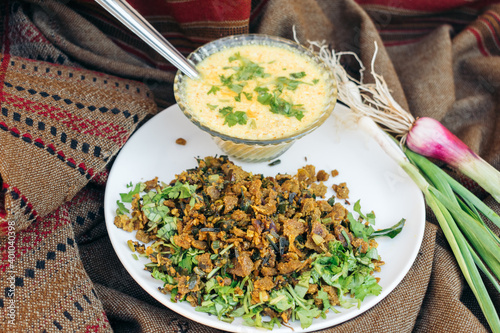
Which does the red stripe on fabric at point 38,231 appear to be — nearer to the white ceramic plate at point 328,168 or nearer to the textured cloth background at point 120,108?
the textured cloth background at point 120,108

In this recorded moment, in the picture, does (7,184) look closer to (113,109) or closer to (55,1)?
(113,109)

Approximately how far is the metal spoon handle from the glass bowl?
0.08 meters

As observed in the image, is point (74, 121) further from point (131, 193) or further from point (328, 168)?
point (328, 168)

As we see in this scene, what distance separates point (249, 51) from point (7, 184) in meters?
1.74

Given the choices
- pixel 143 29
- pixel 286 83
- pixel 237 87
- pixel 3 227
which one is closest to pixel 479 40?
pixel 286 83

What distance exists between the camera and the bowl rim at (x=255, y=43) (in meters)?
2.66

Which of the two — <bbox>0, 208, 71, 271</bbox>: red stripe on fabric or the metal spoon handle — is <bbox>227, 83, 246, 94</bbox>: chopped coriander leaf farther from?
<bbox>0, 208, 71, 271</bbox>: red stripe on fabric

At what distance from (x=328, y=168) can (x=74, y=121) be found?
1.59 metres

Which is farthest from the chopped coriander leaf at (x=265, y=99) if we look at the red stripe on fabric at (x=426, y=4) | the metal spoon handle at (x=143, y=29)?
the red stripe on fabric at (x=426, y=4)

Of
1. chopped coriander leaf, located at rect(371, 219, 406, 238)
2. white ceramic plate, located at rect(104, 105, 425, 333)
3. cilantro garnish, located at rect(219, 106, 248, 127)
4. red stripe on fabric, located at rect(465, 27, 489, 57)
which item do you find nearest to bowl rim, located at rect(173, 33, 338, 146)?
cilantro garnish, located at rect(219, 106, 248, 127)

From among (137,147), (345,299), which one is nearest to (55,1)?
(137,147)

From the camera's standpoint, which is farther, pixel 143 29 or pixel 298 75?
pixel 298 75

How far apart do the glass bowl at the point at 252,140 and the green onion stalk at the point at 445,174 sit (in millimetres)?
310

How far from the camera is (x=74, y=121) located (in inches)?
109
